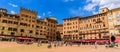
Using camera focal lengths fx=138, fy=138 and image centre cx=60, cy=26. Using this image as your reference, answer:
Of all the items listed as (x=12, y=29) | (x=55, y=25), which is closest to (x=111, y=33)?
(x=55, y=25)

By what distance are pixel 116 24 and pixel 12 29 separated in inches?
1758

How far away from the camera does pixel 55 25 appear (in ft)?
269

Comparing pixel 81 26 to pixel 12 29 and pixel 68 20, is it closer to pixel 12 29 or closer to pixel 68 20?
pixel 68 20

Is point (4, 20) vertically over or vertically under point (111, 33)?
over

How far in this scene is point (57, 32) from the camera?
84.6 meters

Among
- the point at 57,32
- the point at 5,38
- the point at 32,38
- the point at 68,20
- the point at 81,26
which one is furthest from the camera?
the point at 57,32

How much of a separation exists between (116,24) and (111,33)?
4331 millimetres

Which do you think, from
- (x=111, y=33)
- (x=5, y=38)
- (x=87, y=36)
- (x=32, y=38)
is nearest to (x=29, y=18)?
(x=32, y=38)

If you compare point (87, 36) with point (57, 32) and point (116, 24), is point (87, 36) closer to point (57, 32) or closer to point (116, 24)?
point (116, 24)

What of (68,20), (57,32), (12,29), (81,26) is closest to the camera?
(12,29)

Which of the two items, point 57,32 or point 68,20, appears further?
point 57,32

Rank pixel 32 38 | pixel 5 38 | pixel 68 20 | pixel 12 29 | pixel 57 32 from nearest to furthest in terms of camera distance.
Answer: pixel 5 38 < pixel 12 29 < pixel 32 38 < pixel 68 20 < pixel 57 32

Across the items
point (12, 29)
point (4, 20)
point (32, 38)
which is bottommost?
point (32, 38)

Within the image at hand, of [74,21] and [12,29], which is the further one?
[74,21]
